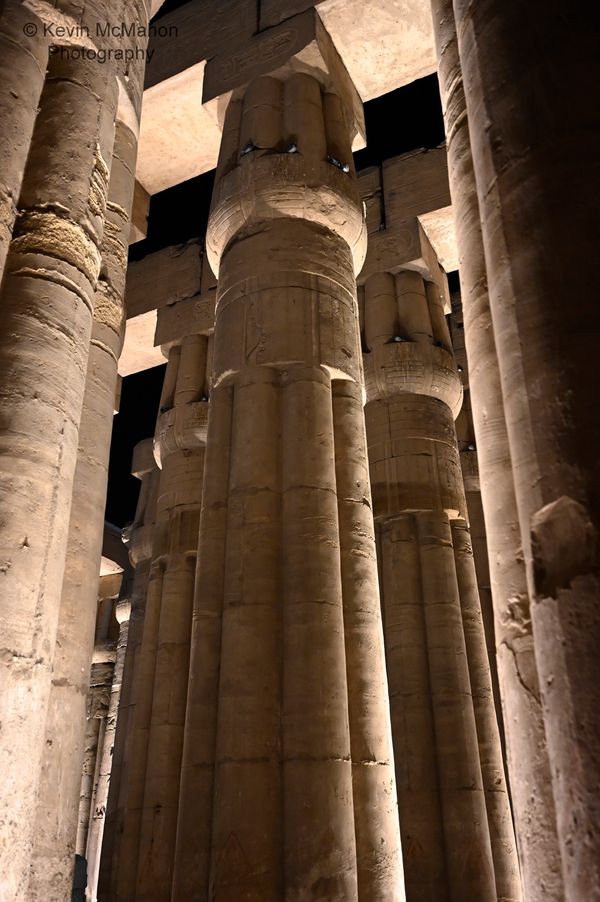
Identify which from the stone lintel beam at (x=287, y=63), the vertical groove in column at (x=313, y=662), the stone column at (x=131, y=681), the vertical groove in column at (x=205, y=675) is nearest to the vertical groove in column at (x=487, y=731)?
the vertical groove in column at (x=313, y=662)

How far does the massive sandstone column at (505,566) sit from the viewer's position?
2.39 m

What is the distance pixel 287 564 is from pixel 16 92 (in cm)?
370

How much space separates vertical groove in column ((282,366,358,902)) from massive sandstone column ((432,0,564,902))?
2.64m

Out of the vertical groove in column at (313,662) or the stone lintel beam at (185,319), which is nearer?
the vertical groove in column at (313,662)

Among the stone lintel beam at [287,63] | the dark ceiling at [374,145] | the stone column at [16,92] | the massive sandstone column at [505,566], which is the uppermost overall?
the dark ceiling at [374,145]

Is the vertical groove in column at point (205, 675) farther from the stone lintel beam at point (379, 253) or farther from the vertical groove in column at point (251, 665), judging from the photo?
the stone lintel beam at point (379, 253)

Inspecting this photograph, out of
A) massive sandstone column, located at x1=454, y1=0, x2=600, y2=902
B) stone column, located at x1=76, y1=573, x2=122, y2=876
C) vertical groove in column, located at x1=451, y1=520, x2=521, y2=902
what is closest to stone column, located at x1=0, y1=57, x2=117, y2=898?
massive sandstone column, located at x1=454, y1=0, x2=600, y2=902

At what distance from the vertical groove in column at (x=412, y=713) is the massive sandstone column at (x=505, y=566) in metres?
6.12

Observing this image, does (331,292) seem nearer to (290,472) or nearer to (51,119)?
(290,472)

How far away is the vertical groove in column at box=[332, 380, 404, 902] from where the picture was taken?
5281 mm

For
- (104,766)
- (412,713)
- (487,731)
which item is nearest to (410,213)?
(412,713)

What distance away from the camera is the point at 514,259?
2.79 m

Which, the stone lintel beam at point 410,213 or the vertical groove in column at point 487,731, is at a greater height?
the stone lintel beam at point 410,213

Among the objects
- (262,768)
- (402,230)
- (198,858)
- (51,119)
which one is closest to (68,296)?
(51,119)
